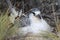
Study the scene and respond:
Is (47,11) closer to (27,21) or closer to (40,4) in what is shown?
(40,4)

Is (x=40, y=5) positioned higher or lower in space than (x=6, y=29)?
higher

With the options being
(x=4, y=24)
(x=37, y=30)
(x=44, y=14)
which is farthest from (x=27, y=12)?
(x=4, y=24)

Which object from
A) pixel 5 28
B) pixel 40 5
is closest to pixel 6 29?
pixel 5 28

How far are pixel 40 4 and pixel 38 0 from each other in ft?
0.35

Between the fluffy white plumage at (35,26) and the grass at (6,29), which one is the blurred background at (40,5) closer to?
the fluffy white plumage at (35,26)

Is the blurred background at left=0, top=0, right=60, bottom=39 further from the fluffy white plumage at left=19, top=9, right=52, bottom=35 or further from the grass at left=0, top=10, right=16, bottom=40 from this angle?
the grass at left=0, top=10, right=16, bottom=40

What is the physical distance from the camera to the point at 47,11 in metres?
5.15

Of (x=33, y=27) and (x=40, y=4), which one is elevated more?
(x=40, y=4)

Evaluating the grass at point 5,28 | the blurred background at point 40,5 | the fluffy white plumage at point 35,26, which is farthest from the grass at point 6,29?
the blurred background at point 40,5

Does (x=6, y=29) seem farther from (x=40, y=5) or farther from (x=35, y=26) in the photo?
(x=40, y=5)

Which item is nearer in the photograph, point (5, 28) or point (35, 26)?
point (5, 28)

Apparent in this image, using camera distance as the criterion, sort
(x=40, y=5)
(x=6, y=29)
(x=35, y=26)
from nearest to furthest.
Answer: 1. (x=6, y=29)
2. (x=35, y=26)
3. (x=40, y=5)

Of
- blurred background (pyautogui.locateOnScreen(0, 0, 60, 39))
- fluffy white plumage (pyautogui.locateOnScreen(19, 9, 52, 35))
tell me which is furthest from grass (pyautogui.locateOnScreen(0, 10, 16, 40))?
blurred background (pyautogui.locateOnScreen(0, 0, 60, 39))

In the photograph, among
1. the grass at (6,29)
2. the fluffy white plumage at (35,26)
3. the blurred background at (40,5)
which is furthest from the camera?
the blurred background at (40,5)
